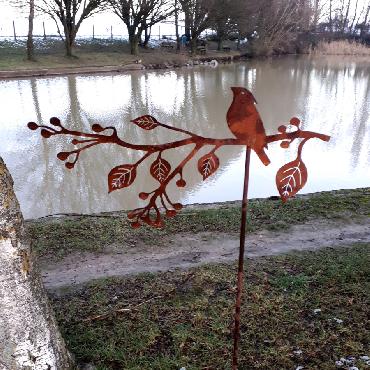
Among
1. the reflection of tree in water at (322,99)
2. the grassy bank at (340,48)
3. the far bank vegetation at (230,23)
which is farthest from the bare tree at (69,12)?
the grassy bank at (340,48)

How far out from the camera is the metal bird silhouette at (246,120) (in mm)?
1848

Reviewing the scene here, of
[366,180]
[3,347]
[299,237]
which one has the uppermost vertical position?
[3,347]

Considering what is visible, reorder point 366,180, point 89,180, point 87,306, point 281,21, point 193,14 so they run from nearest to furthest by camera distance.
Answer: point 87,306, point 89,180, point 366,180, point 193,14, point 281,21

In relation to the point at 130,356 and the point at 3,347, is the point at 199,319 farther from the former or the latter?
the point at 3,347

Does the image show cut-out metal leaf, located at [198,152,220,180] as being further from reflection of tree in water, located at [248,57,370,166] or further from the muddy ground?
reflection of tree in water, located at [248,57,370,166]

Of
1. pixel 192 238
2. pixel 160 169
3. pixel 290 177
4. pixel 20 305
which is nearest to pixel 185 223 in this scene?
pixel 192 238

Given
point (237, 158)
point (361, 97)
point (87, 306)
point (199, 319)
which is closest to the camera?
point (199, 319)

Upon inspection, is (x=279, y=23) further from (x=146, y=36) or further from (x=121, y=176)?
(x=121, y=176)

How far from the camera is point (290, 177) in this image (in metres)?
2.00

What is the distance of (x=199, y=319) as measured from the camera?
3.13 m

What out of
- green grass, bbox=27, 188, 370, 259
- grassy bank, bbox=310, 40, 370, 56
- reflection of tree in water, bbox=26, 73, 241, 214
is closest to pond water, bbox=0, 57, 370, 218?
reflection of tree in water, bbox=26, 73, 241, 214

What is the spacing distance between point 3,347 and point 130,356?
0.85 m

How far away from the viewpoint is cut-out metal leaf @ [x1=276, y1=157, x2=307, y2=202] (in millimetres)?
1990

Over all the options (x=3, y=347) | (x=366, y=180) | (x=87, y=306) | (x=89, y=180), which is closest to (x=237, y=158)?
(x=366, y=180)
